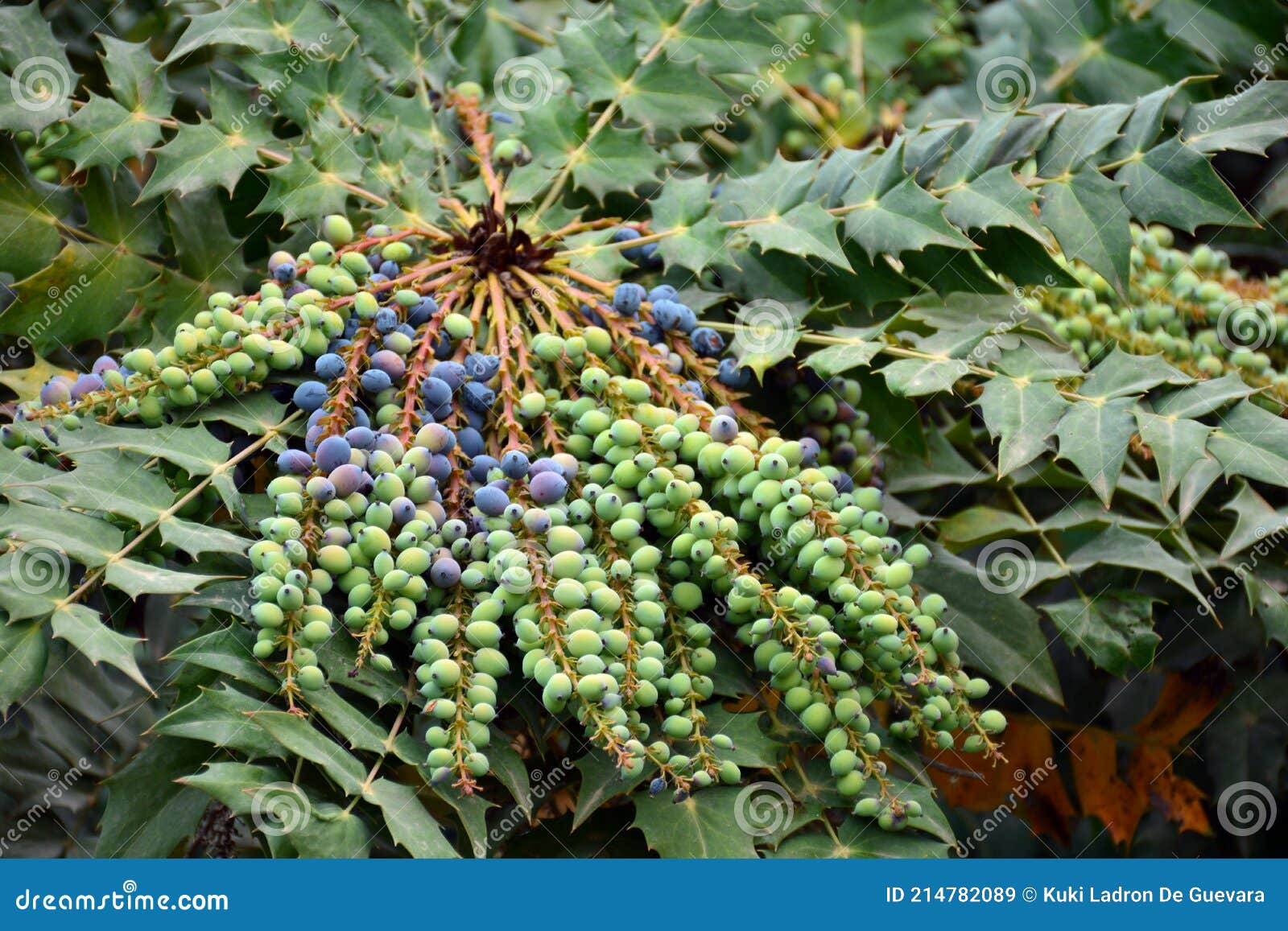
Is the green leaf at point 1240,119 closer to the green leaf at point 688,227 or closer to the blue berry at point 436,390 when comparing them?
the green leaf at point 688,227

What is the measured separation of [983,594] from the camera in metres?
1.18

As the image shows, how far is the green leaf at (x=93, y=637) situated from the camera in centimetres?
83

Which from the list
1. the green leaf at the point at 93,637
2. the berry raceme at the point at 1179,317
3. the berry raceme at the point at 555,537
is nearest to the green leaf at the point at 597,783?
the berry raceme at the point at 555,537

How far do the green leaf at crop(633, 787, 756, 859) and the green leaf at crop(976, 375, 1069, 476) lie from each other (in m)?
0.39

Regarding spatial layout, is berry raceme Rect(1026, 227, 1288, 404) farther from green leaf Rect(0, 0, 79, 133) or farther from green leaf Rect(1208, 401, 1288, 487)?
green leaf Rect(0, 0, 79, 133)

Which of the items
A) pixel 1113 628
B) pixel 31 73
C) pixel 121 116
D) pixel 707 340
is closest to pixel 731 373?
pixel 707 340

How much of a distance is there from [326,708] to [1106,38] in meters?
1.40

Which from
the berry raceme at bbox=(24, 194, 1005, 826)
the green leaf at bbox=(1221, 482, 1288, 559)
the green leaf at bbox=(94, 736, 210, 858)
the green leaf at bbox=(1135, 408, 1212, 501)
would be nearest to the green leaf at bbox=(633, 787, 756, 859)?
the berry raceme at bbox=(24, 194, 1005, 826)

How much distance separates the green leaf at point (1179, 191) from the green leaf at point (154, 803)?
106cm

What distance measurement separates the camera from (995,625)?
1.17 metres

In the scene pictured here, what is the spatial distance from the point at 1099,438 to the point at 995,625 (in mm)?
234

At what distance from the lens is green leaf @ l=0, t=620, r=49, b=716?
852 millimetres

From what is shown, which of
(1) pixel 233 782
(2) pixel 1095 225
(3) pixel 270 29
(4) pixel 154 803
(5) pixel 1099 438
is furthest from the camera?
(3) pixel 270 29

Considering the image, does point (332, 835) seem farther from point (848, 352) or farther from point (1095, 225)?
point (1095, 225)
